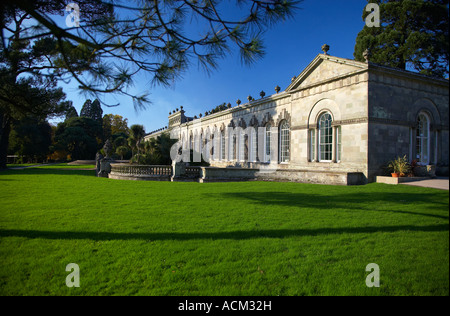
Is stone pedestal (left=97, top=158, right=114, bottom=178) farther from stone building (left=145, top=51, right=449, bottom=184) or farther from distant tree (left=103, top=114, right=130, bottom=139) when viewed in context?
distant tree (left=103, top=114, right=130, bottom=139)

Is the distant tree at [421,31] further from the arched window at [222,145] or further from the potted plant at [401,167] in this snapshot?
the arched window at [222,145]

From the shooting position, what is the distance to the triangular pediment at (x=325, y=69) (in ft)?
39.9

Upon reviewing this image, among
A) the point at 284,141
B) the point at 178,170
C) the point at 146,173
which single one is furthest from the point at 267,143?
the point at 146,173

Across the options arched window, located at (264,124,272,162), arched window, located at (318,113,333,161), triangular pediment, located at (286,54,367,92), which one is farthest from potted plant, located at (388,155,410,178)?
arched window, located at (264,124,272,162)

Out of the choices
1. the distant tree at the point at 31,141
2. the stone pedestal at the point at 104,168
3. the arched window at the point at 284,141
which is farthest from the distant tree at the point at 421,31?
the distant tree at the point at 31,141

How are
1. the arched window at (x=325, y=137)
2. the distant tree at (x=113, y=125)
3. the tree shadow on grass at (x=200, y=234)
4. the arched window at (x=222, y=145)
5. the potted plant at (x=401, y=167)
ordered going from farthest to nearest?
the distant tree at (x=113, y=125) < the arched window at (x=222, y=145) < the arched window at (x=325, y=137) < the tree shadow on grass at (x=200, y=234) < the potted plant at (x=401, y=167)

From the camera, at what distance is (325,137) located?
1439cm

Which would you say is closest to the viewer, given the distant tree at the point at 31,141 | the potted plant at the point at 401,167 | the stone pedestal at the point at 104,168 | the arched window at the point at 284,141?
the potted plant at the point at 401,167

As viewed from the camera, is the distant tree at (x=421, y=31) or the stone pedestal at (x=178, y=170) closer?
the distant tree at (x=421, y=31)

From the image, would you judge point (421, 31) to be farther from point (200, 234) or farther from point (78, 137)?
point (78, 137)

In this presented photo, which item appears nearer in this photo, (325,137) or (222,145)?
(325,137)

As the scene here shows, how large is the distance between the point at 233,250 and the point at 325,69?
1381 centimetres

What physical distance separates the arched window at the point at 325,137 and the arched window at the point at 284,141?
150 inches

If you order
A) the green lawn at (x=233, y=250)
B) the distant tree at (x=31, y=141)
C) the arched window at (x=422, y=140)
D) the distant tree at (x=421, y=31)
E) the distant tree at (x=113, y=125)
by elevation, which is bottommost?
the green lawn at (x=233, y=250)
